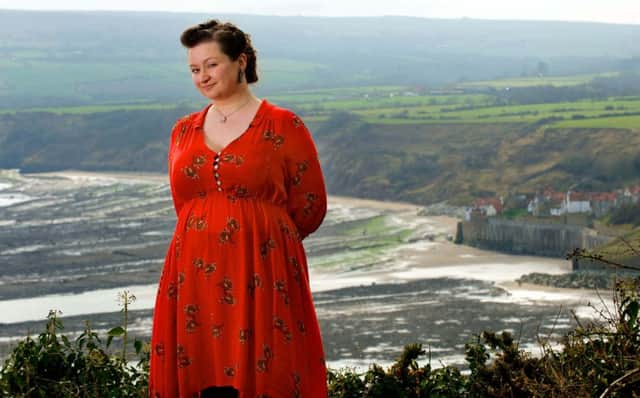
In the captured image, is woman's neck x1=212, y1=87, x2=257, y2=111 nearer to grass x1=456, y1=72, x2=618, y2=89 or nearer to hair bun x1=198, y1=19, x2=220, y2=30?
hair bun x1=198, y1=19, x2=220, y2=30

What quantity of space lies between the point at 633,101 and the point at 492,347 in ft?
246

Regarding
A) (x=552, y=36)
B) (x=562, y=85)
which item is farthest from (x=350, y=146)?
(x=552, y=36)

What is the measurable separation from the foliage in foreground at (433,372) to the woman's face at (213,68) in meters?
1.38

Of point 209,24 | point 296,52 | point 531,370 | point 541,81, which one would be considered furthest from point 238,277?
point 296,52

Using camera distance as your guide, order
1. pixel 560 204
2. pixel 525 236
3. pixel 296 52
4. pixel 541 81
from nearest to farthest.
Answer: pixel 525 236 < pixel 560 204 < pixel 541 81 < pixel 296 52

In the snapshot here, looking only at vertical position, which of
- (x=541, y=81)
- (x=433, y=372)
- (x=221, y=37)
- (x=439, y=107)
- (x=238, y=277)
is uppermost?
(x=541, y=81)

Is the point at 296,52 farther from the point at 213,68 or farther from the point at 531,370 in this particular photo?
the point at 213,68

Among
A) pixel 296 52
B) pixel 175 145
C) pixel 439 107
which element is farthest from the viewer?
pixel 296 52

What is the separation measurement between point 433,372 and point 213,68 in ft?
6.68

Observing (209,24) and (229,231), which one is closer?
(229,231)

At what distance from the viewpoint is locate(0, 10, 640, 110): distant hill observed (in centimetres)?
10912

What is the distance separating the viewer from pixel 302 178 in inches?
186

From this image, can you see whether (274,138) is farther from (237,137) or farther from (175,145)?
(175,145)

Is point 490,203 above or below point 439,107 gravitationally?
below
